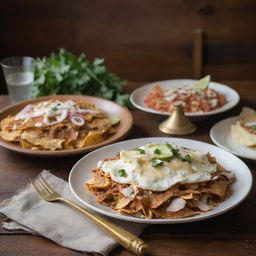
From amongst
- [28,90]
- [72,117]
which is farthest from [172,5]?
[72,117]

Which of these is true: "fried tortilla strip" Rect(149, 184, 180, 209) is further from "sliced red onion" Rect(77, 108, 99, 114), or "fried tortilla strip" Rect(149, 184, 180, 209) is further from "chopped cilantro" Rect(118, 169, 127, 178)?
"sliced red onion" Rect(77, 108, 99, 114)

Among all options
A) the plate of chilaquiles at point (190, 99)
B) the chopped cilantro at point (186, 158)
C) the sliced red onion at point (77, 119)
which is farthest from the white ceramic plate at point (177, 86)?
the chopped cilantro at point (186, 158)

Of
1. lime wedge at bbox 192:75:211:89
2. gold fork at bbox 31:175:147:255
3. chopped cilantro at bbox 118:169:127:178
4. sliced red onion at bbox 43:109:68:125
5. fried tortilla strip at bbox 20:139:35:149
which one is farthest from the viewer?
lime wedge at bbox 192:75:211:89

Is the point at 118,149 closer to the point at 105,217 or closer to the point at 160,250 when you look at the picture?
the point at 105,217

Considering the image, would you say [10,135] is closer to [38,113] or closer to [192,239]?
[38,113]

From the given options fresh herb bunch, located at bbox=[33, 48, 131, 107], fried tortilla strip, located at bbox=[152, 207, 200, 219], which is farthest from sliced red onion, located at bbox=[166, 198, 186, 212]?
fresh herb bunch, located at bbox=[33, 48, 131, 107]

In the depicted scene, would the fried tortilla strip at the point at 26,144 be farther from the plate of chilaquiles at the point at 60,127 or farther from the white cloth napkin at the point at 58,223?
the white cloth napkin at the point at 58,223

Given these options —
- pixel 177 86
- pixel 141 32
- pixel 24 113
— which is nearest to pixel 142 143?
pixel 24 113
